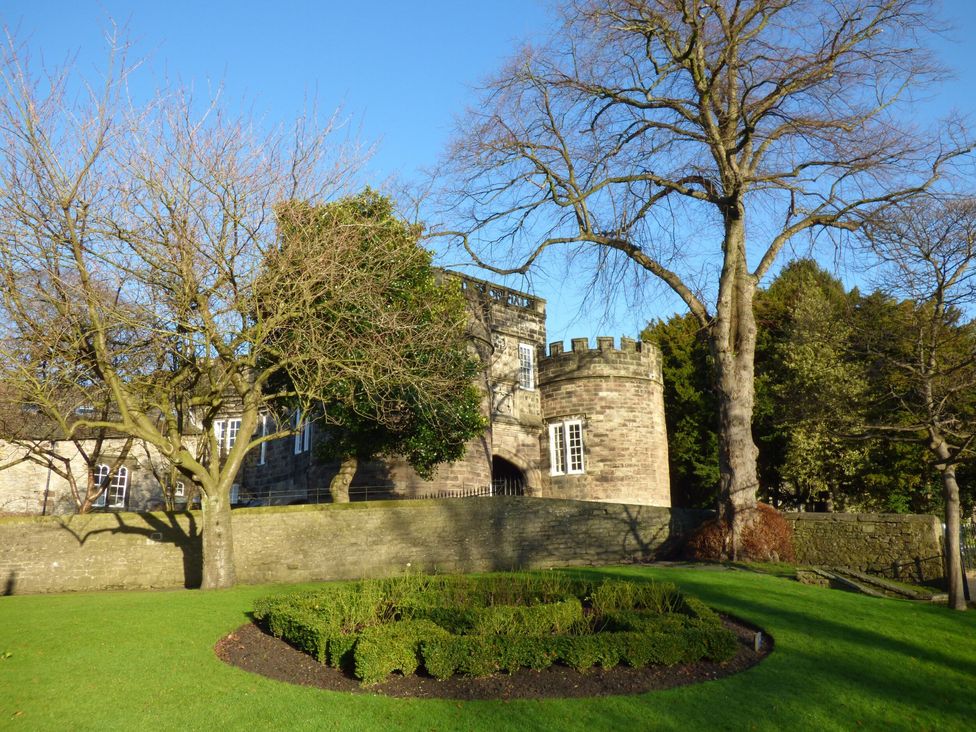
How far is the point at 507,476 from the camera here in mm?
30938

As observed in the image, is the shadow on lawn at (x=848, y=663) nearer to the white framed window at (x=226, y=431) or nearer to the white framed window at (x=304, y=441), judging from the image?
the white framed window at (x=304, y=441)

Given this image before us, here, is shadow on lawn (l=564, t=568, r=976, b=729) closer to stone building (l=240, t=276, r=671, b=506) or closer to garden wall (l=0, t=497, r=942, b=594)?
garden wall (l=0, t=497, r=942, b=594)

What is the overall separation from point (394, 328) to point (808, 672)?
9.50 m

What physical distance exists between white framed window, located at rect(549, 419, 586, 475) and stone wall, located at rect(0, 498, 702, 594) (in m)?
9.78

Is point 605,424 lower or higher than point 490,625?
higher

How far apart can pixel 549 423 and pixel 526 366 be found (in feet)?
7.91

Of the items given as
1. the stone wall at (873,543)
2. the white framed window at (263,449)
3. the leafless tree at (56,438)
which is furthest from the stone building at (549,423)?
the stone wall at (873,543)

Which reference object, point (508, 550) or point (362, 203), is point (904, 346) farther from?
point (362, 203)

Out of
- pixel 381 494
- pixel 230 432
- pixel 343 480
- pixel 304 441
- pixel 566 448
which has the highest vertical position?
pixel 230 432

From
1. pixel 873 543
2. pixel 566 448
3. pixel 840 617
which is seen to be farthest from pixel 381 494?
pixel 840 617

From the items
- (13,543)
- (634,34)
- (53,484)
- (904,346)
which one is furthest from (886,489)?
(53,484)

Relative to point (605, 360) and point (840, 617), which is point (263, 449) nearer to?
point (605, 360)

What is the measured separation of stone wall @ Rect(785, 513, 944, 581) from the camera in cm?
1970

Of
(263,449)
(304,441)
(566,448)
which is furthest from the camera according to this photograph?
(263,449)
